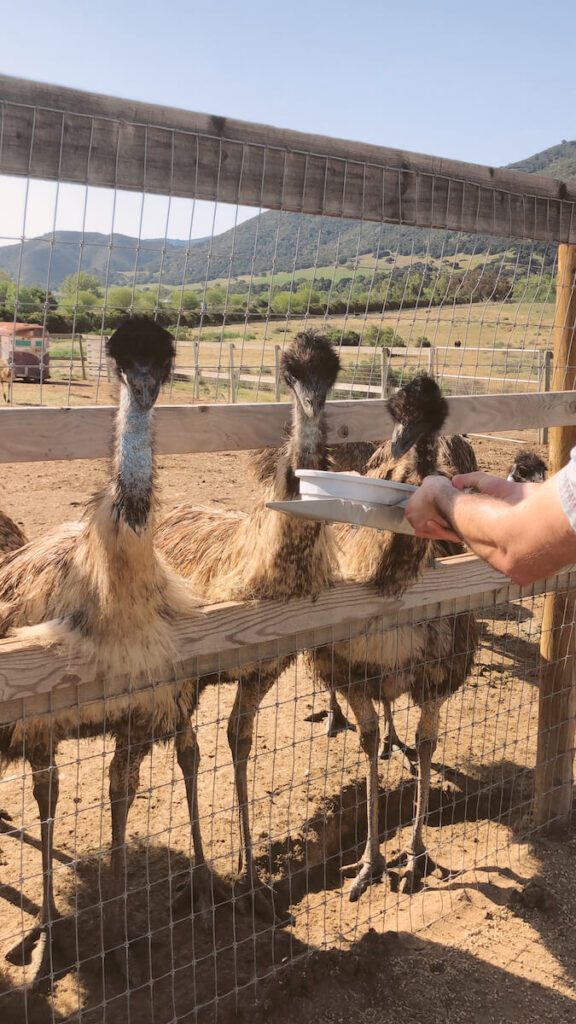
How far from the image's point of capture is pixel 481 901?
14.1ft

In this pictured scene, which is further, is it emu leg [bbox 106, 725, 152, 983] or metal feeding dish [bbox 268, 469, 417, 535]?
emu leg [bbox 106, 725, 152, 983]

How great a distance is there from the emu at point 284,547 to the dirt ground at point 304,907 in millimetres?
212

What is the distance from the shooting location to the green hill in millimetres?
2680

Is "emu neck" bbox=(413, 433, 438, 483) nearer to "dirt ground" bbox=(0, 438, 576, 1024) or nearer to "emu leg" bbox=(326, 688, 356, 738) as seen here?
"dirt ground" bbox=(0, 438, 576, 1024)

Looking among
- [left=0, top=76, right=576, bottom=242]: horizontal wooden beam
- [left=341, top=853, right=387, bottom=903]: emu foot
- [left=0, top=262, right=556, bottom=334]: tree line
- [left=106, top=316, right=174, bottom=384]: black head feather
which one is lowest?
[left=341, top=853, right=387, bottom=903]: emu foot

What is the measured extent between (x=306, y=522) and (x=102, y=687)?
3.51 feet

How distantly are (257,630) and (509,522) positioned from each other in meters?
1.33

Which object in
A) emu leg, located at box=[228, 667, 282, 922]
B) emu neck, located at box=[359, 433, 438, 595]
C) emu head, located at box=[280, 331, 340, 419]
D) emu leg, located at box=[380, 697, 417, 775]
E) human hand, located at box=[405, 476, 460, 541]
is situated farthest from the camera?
emu leg, located at box=[380, 697, 417, 775]

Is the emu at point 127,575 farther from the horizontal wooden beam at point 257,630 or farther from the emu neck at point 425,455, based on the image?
the emu neck at point 425,455

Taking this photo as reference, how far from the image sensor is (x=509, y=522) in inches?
77.5

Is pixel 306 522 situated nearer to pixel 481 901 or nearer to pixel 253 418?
pixel 253 418

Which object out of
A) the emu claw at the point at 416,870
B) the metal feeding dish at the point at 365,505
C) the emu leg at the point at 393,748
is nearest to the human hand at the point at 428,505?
the metal feeding dish at the point at 365,505

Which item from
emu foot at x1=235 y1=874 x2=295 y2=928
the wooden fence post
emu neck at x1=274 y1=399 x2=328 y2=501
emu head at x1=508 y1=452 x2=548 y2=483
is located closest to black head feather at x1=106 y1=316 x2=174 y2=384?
emu neck at x1=274 y1=399 x2=328 y2=501

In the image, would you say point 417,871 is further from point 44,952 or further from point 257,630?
point 257,630
